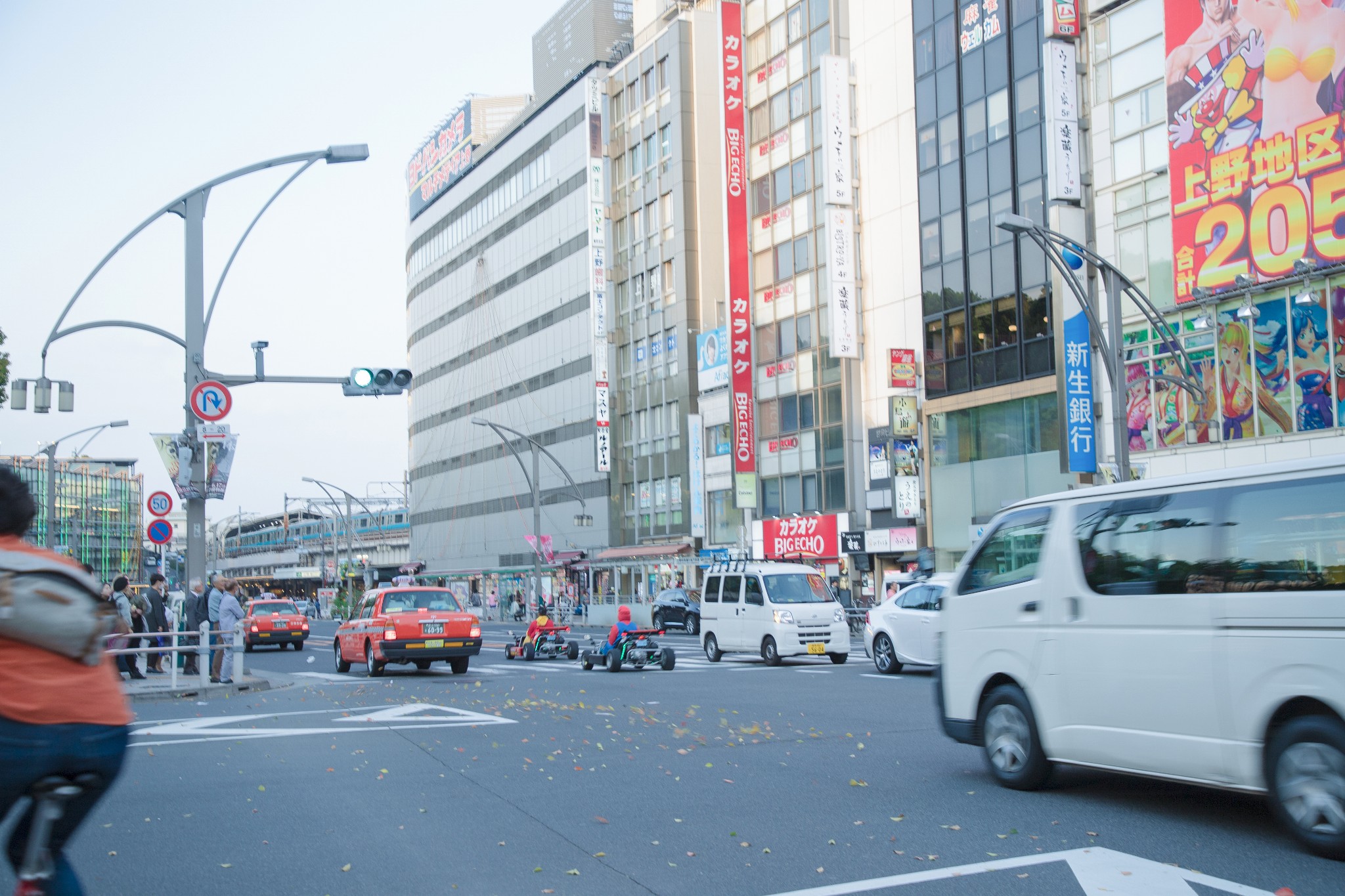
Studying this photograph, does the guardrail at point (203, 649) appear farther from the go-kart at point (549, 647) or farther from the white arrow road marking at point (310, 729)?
the go-kart at point (549, 647)

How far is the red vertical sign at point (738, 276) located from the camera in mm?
55094

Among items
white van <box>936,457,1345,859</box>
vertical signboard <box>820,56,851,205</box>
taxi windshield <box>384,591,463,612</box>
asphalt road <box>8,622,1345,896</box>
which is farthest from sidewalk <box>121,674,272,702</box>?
vertical signboard <box>820,56,851,205</box>

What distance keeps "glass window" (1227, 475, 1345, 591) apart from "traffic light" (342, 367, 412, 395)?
16.4m

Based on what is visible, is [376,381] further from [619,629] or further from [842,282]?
[842,282]

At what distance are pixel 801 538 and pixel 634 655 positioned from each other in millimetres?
28993

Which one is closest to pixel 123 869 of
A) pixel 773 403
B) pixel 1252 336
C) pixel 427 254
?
pixel 1252 336

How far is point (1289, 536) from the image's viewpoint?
7.04m

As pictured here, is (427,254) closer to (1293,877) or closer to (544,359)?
(544,359)

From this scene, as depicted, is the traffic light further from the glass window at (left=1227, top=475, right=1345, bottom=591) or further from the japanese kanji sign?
the japanese kanji sign

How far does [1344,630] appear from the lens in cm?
671

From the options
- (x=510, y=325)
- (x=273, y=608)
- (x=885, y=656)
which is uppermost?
(x=510, y=325)

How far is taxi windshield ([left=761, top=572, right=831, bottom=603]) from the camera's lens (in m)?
25.1

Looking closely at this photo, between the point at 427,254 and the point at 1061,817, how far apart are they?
95.7m

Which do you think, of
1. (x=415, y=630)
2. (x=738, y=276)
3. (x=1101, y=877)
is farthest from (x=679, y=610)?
(x=1101, y=877)
